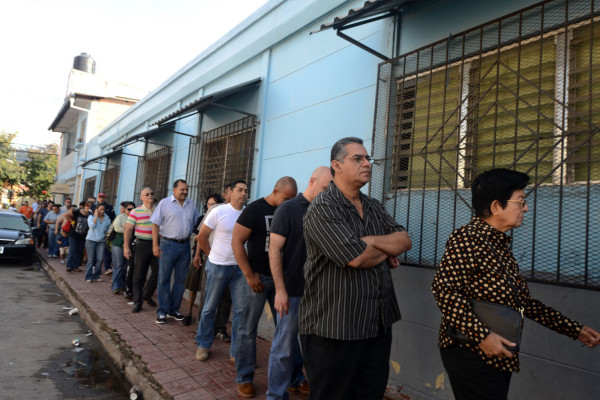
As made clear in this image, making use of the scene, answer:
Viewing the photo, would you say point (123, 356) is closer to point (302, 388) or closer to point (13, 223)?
point (302, 388)

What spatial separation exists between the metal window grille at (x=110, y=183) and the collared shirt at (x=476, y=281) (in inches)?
538

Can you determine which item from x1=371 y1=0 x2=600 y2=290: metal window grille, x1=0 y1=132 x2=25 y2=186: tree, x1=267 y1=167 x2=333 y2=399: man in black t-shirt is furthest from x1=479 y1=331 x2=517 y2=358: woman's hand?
x1=0 y1=132 x2=25 y2=186: tree

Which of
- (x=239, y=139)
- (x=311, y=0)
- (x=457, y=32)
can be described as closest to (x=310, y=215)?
(x=457, y=32)

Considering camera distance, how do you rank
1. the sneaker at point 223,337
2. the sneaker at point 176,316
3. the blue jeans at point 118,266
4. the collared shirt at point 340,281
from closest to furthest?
the collared shirt at point 340,281, the sneaker at point 223,337, the sneaker at point 176,316, the blue jeans at point 118,266

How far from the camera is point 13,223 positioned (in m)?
11.7

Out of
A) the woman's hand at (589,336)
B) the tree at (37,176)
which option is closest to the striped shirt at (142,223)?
the woman's hand at (589,336)

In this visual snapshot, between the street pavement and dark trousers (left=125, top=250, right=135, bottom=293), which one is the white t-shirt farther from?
dark trousers (left=125, top=250, right=135, bottom=293)

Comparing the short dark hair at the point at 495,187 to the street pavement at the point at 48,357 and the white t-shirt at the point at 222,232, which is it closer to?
the white t-shirt at the point at 222,232

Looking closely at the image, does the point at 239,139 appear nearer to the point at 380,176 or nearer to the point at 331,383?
the point at 380,176

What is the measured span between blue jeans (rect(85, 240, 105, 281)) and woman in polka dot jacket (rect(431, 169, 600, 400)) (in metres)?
8.08

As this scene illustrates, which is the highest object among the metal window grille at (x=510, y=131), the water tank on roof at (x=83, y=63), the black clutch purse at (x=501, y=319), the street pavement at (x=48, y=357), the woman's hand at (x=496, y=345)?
the water tank on roof at (x=83, y=63)

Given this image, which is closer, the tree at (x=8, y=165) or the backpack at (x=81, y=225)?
the backpack at (x=81, y=225)

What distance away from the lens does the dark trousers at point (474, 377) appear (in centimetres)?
177

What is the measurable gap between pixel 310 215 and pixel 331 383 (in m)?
0.87
